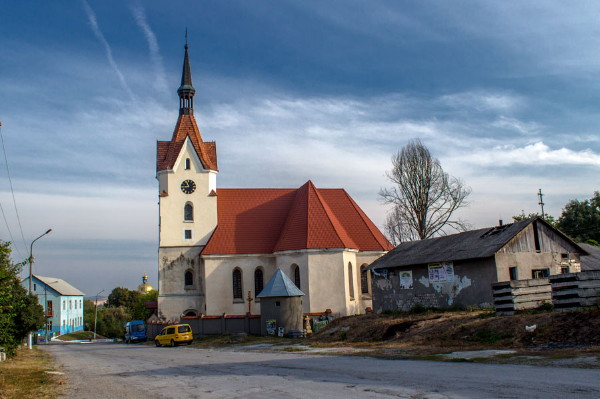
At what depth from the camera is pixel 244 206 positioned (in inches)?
1827

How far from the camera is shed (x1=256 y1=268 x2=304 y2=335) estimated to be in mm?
32531

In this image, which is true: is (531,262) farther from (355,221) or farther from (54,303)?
(54,303)

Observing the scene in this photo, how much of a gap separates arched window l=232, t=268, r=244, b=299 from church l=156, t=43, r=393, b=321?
0.08 metres

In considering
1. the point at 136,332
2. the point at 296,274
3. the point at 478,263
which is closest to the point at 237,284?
the point at 296,274

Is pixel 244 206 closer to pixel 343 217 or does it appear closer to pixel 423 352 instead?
pixel 343 217

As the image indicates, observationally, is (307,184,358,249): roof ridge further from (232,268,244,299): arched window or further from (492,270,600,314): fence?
(492,270,600,314): fence

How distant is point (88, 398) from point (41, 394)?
5.71 ft

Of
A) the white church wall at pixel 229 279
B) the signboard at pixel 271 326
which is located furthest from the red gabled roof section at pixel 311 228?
the signboard at pixel 271 326

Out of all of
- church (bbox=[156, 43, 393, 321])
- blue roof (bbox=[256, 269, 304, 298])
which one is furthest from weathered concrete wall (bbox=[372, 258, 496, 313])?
church (bbox=[156, 43, 393, 321])

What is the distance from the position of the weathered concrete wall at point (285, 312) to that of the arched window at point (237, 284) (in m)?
9.72

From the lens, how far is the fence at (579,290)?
59.8ft

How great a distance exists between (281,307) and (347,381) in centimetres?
2125

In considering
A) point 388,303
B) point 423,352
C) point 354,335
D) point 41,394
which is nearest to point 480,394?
point 423,352

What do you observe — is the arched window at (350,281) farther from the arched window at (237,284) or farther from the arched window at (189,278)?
the arched window at (189,278)
